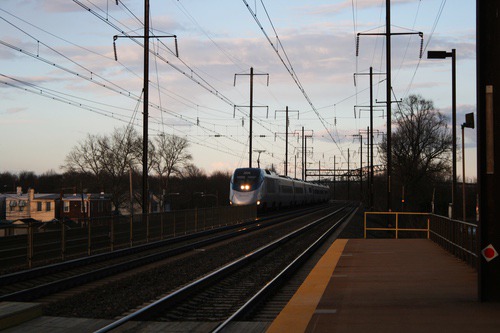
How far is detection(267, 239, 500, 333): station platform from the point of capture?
8.14 meters

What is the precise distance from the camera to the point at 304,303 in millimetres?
10062

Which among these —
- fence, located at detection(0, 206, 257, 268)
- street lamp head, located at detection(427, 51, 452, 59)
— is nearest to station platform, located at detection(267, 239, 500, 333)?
fence, located at detection(0, 206, 257, 268)

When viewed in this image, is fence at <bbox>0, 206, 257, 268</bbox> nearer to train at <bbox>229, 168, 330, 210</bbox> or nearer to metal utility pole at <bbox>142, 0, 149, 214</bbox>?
metal utility pole at <bbox>142, 0, 149, 214</bbox>

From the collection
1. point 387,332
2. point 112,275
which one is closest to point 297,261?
point 112,275

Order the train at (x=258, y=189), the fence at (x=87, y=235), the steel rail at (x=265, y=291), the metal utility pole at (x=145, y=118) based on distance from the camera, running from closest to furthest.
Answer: the steel rail at (x=265, y=291) < the fence at (x=87, y=235) < the metal utility pole at (x=145, y=118) < the train at (x=258, y=189)

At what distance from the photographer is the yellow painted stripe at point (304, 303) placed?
27.3 ft

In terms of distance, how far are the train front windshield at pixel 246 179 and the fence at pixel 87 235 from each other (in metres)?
17.5

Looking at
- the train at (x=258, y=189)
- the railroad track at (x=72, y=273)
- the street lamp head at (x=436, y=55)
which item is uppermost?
the street lamp head at (x=436, y=55)

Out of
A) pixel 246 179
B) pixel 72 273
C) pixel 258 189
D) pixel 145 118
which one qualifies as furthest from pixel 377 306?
pixel 246 179

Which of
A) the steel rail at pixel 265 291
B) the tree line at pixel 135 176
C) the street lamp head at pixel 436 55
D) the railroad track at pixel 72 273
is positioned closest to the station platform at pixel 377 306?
the steel rail at pixel 265 291

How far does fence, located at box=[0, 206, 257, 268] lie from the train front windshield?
17475 millimetres

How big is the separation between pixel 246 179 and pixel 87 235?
30853 millimetres

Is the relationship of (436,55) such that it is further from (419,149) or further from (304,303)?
(419,149)

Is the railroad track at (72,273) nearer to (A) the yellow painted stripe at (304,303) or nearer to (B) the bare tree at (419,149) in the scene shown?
(A) the yellow painted stripe at (304,303)
